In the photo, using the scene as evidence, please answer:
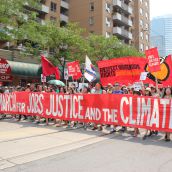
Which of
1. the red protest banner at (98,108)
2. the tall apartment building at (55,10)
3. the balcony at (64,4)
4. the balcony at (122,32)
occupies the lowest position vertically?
the red protest banner at (98,108)

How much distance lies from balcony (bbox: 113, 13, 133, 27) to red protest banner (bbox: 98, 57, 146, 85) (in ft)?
165

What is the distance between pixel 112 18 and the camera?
6347 centimetres

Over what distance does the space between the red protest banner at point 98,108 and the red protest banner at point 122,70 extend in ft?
8.65

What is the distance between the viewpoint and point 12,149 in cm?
861

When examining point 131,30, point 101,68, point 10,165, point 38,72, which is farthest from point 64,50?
point 131,30

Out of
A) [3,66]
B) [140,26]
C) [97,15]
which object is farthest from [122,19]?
[3,66]

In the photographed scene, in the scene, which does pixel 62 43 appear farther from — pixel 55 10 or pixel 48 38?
pixel 55 10

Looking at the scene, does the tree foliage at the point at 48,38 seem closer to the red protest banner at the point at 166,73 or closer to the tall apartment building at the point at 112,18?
the red protest banner at the point at 166,73

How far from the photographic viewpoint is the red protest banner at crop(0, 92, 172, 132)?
10.2 meters

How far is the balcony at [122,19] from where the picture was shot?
63.6 m

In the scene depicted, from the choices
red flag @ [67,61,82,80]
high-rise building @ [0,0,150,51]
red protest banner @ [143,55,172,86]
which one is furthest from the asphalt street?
high-rise building @ [0,0,150,51]

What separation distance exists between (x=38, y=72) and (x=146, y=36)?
167ft

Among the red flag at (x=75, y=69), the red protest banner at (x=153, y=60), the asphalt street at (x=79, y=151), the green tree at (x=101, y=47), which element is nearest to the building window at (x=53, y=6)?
the green tree at (x=101, y=47)

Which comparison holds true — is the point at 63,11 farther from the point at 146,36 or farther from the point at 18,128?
the point at 18,128
